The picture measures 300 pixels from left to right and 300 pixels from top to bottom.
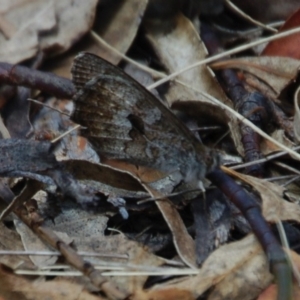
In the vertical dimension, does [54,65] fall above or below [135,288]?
above

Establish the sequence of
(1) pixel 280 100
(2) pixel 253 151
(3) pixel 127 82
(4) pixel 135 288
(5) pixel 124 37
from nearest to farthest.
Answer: (4) pixel 135 288 < (3) pixel 127 82 < (2) pixel 253 151 < (1) pixel 280 100 < (5) pixel 124 37

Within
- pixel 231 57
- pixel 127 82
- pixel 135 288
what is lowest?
pixel 135 288

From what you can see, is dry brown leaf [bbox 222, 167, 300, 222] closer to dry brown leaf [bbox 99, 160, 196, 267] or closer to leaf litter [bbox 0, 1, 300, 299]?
leaf litter [bbox 0, 1, 300, 299]

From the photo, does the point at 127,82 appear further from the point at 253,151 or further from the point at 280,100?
the point at 280,100

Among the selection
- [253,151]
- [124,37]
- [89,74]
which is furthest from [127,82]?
[124,37]

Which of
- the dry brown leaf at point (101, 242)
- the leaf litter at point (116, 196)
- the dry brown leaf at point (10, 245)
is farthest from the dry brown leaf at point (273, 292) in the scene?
the dry brown leaf at point (10, 245)

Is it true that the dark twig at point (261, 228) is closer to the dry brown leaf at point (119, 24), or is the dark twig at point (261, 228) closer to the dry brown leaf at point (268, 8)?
the dry brown leaf at point (119, 24)

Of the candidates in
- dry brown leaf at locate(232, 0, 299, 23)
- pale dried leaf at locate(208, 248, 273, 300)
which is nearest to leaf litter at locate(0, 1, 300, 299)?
pale dried leaf at locate(208, 248, 273, 300)
